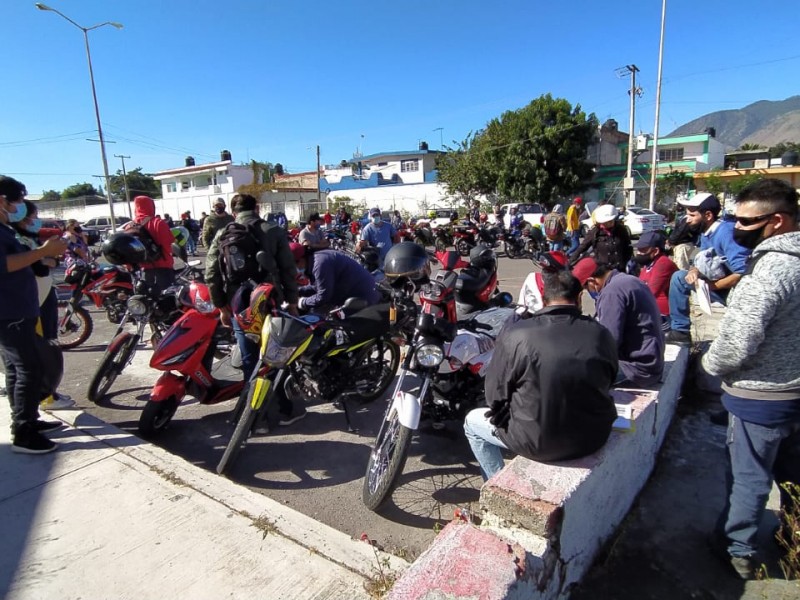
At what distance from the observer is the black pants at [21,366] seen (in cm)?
311

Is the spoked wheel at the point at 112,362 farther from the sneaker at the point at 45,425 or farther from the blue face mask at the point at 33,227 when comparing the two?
the blue face mask at the point at 33,227

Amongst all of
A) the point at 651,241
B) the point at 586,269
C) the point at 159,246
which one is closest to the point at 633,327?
the point at 586,269

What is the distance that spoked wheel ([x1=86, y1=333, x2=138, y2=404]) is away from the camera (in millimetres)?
4090

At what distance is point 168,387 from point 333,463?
1385 millimetres

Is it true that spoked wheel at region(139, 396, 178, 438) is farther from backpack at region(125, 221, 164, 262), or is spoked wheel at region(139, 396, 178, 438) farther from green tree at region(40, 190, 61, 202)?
green tree at region(40, 190, 61, 202)

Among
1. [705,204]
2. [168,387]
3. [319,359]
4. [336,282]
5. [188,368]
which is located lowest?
[168,387]

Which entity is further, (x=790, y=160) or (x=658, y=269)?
(x=790, y=160)

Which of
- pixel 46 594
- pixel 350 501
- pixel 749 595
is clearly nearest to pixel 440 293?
pixel 350 501

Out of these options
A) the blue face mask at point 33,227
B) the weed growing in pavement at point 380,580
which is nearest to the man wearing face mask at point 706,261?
the weed growing in pavement at point 380,580

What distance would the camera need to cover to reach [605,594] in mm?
2098

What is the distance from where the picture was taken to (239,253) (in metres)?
3.80

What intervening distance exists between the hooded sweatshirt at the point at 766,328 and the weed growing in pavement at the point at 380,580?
1.67 meters

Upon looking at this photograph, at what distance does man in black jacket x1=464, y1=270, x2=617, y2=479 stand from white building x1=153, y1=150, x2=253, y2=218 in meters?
40.3

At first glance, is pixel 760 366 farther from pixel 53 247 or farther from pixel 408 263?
pixel 53 247
